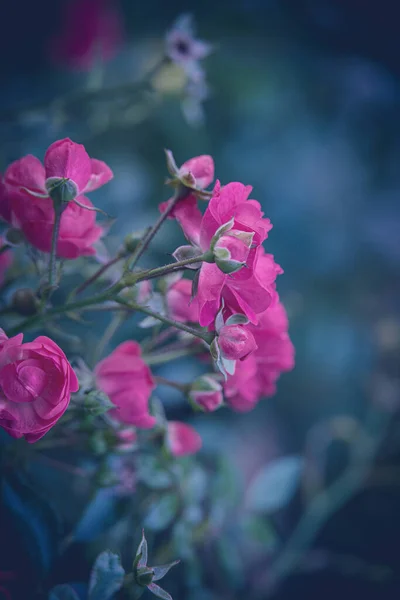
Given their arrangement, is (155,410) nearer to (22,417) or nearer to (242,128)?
(22,417)

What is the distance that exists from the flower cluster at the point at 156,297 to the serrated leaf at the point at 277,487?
0.78 feet

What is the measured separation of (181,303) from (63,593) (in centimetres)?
21

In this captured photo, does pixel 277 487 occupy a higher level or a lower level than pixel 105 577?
higher

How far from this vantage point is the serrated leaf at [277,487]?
0.55 meters

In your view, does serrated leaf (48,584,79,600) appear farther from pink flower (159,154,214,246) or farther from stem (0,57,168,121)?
stem (0,57,168,121)

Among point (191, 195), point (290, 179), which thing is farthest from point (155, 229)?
point (290, 179)

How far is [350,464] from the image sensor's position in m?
0.69

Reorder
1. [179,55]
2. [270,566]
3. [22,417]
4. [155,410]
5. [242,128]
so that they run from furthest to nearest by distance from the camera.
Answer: [242,128], [270,566], [179,55], [155,410], [22,417]

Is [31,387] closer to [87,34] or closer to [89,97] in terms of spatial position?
[89,97]

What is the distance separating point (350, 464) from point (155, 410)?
42cm

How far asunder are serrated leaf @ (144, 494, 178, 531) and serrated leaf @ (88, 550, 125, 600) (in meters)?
0.10

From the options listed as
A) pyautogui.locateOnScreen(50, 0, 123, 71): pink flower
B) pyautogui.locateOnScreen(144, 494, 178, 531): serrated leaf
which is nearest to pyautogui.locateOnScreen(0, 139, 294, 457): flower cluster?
pyautogui.locateOnScreen(144, 494, 178, 531): serrated leaf

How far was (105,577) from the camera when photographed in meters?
0.31

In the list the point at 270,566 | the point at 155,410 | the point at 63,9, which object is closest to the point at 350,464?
the point at 270,566
